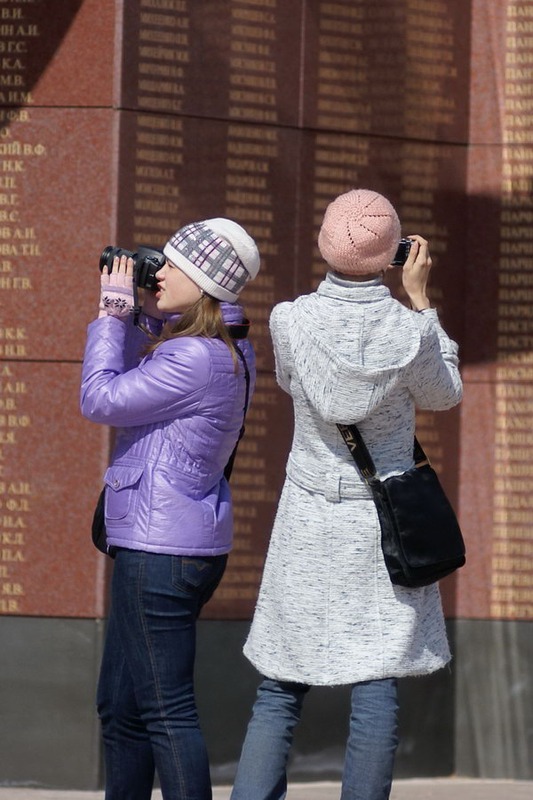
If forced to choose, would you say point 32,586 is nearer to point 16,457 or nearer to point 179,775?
point 16,457

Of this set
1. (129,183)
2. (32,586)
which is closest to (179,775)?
(32,586)

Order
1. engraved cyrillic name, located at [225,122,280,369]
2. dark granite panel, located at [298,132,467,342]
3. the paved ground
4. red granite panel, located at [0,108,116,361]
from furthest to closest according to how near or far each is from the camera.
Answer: dark granite panel, located at [298,132,467,342]
engraved cyrillic name, located at [225,122,280,369]
red granite panel, located at [0,108,116,361]
the paved ground

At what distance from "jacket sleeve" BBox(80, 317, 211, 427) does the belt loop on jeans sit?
14.2 inches

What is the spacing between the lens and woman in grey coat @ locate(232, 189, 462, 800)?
331 cm

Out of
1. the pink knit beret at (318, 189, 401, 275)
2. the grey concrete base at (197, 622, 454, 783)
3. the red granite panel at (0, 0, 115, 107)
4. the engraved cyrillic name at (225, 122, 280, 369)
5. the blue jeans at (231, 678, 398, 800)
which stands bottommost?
the grey concrete base at (197, 622, 454, 783)

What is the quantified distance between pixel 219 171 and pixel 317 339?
1.92 meters

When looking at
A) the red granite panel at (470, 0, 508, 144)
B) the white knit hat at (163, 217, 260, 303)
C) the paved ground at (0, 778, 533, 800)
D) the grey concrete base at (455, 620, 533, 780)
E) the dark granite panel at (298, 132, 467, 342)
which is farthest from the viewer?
the red granite panel at (470, 0, 508, 144)

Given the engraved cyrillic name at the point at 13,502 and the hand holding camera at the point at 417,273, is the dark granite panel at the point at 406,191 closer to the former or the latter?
the engraved cyrillic name at the point at 13,502

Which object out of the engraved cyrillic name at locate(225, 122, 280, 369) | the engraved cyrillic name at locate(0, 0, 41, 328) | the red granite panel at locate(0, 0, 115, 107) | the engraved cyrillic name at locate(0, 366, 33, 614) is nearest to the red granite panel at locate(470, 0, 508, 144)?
the engraved cyrillic name at locate(225, 122, 280, 369)

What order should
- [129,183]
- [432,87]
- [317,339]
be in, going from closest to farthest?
1. [317,339]
2. [129,183]
3. [432,87]

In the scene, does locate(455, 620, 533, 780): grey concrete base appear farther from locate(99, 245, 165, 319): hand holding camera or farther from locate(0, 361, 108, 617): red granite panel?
locate(99, 245, 165, 319): hand holding camera

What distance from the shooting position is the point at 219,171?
5.09m

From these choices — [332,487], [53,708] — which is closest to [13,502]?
[53,708]

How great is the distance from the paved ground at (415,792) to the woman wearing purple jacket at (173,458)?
150cm
